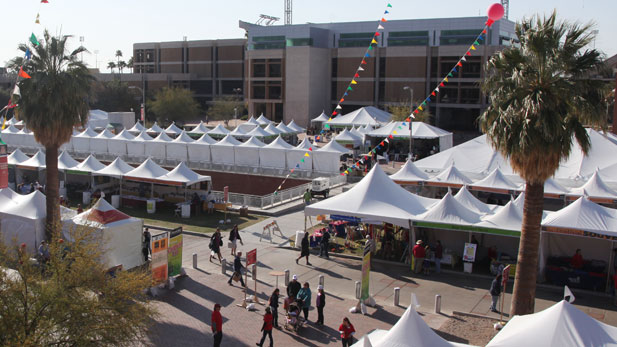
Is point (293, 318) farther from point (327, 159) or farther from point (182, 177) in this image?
point (327, 159)

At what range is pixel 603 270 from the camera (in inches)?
769

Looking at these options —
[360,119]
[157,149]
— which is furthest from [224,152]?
[360,119]

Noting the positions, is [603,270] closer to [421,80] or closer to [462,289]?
[462,289]

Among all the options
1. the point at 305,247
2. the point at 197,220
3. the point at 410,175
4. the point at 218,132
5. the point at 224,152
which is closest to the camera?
the point at 305,247

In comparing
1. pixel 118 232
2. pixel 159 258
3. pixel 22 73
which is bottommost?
pixel 159 258

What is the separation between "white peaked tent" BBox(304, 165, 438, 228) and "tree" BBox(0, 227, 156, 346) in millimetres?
12380

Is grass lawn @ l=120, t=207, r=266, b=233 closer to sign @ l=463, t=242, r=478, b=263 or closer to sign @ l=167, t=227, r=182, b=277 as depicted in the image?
sign @ l=167, t=227, r=182, b=277

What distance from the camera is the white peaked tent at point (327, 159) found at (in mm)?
39625

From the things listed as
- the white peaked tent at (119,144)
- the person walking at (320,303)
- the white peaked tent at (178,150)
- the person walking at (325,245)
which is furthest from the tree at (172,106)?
the person walking at (320,303)

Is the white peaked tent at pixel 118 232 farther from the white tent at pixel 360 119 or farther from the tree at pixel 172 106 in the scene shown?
the tree at pixel 172 106

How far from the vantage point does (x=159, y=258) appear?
705 inches

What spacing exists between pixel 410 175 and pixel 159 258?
16630mm

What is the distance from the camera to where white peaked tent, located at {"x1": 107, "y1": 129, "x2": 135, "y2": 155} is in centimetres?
4912

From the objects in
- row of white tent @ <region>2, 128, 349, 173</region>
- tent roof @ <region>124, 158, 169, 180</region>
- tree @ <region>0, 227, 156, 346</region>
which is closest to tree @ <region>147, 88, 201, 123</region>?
row of white tent @ <region>2, 128, 349, 173</region>
